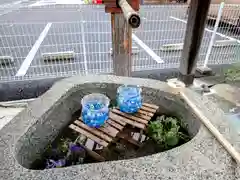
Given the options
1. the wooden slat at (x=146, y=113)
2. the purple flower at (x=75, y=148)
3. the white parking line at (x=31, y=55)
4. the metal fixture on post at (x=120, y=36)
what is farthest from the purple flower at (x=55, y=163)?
the white parking line at (x=31, y=55)

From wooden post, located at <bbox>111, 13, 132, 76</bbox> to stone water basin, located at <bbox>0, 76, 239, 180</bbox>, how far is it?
47 cm

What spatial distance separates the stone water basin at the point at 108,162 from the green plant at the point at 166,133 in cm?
7

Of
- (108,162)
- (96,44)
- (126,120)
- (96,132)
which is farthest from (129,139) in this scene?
(96,44)

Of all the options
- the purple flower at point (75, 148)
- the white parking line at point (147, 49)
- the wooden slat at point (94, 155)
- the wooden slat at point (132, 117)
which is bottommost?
the white parking line at point (147, 49)

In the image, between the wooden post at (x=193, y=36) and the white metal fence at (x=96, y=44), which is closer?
the wooden post at (x=193, y=36)

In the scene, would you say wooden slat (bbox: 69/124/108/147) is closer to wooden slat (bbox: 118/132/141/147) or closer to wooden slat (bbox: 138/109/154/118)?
wooden slat (bbox: 118/132/141/147)

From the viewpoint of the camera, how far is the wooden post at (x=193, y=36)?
1399mm

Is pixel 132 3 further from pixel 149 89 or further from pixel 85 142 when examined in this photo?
pixel 85 142

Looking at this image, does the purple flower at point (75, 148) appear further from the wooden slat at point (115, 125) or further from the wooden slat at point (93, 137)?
the wooden slat at point (115, 125)

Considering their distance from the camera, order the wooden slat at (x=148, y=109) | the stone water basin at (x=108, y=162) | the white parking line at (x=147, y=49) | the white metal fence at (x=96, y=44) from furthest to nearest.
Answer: the white parking line at (x=147, y=49) < the white metal fence at (x=96, y=44) < the wooden slat at (x=148, y=109) < the stone water basin at (x=108, y=162)

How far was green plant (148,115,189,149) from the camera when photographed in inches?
50.3

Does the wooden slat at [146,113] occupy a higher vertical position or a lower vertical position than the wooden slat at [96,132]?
higher

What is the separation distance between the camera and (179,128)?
135cm

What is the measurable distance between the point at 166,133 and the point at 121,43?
2.97 ft
